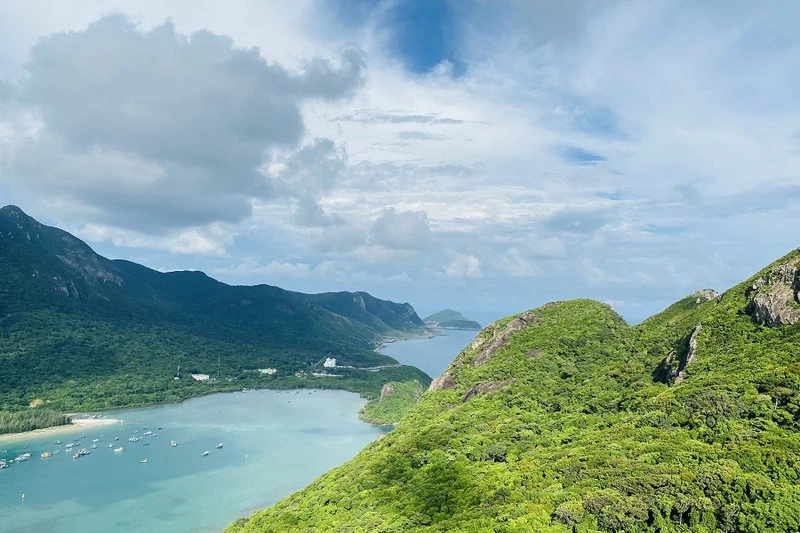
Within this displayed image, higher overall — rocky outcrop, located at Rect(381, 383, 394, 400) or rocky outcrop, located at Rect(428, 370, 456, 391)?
rocky outcrop, located at Rect(428, 370, 456, 391)

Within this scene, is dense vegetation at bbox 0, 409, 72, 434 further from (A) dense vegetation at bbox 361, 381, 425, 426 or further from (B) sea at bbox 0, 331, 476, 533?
(A) dense vegetation at bbox 361, 381, 425, 426

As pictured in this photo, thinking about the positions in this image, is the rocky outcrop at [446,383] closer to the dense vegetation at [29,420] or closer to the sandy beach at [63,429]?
the sandy beach at [63,429]

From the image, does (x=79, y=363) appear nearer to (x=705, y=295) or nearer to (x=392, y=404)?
(x=392, y=404)

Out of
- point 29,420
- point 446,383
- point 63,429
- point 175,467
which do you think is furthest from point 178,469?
point 446,383

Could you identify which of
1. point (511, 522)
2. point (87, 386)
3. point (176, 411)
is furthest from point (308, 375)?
point (511, 522)

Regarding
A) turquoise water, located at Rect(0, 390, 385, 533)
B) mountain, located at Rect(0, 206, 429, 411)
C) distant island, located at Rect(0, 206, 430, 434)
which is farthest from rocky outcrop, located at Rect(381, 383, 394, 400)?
mountain, located at Rect(0, 206, 429, 411)

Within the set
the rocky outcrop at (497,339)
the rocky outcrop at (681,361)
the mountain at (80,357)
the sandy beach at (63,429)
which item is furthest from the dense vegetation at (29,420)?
the rocky outcrop at (681,361)

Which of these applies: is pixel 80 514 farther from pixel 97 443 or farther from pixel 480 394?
pixel 480 394
